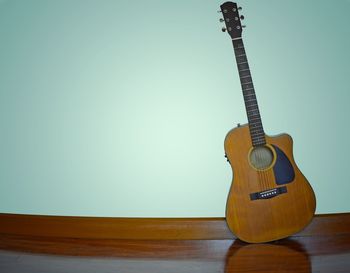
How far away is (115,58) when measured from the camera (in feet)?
4.48

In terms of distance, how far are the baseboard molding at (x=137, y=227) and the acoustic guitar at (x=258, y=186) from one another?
145 mm

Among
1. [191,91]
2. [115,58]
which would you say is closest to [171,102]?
[191,91]

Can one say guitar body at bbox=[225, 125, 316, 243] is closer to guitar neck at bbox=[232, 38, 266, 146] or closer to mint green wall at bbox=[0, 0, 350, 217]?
guitar neck at bbox=[232, 38, 266, 146]

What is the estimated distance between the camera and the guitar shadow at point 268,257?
3.33 feet

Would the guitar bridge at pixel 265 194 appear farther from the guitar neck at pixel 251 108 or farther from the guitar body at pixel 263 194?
the guitar neck at pixel 251 108

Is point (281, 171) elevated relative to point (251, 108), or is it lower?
lower

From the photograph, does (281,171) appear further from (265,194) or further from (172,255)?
(172,255)

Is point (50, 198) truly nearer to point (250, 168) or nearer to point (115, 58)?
point (115, 58)

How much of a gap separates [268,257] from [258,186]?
267 millimetres

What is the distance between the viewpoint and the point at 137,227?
1.36 meters

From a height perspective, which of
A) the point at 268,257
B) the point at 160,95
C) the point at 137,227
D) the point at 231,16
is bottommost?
the point at 268,257

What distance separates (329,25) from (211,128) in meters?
0.71

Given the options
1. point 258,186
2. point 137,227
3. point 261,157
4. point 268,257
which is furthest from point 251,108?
point 137,227

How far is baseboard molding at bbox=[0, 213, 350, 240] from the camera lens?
4.36 feet
